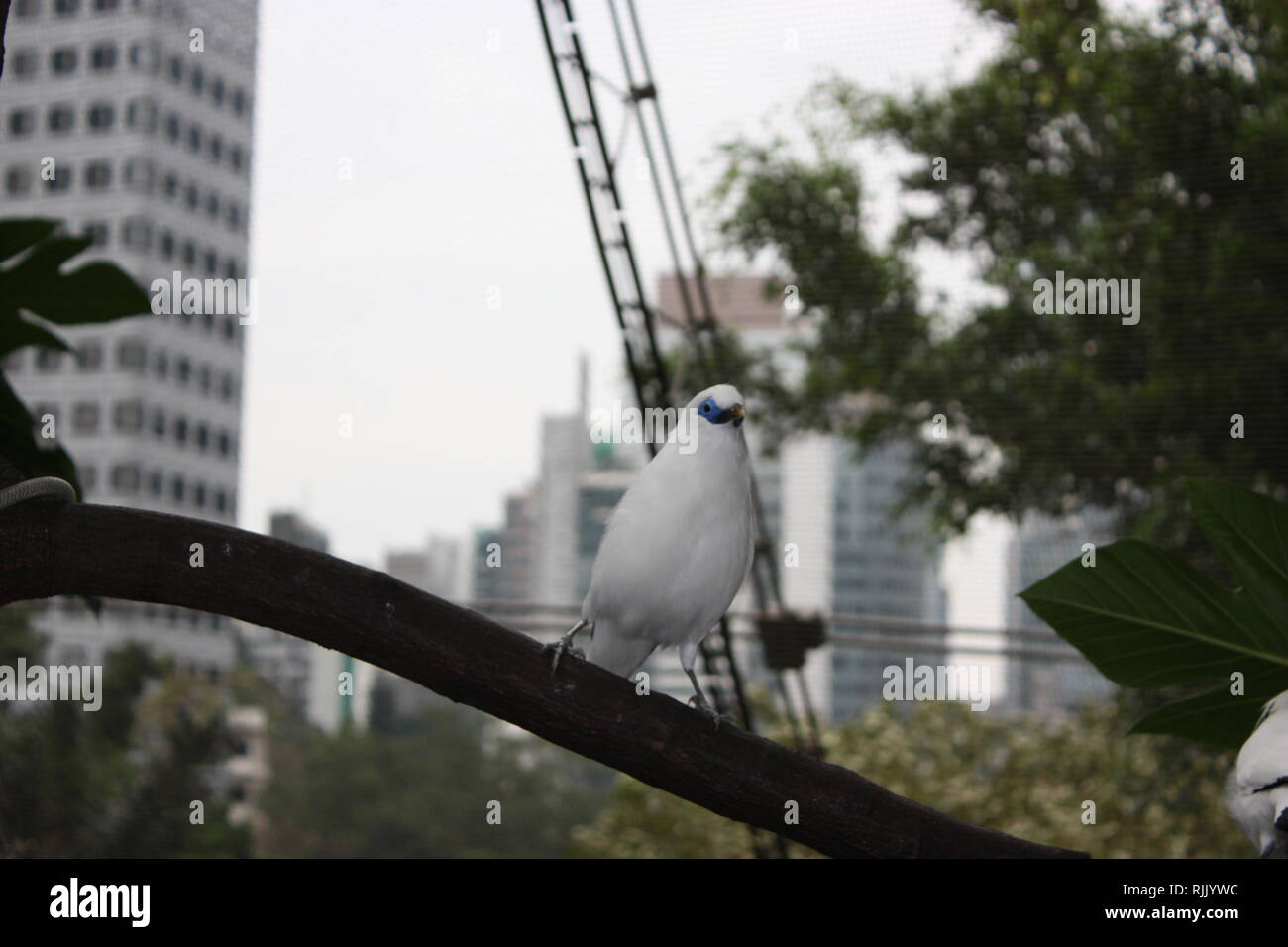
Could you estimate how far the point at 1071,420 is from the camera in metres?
4.59

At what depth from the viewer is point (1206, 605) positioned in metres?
0.68

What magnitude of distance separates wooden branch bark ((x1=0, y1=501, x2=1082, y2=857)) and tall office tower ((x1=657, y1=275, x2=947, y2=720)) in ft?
13.1

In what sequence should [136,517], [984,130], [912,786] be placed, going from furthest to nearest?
[912,786] → [984,130] → [136,517]

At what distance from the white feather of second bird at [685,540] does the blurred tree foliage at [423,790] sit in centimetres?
705

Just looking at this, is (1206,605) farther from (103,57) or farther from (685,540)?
(103,57)

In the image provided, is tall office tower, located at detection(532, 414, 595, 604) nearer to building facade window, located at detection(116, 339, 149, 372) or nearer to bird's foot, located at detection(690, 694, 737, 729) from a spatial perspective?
building facade window, located at detection(116, 339, 149, 372)

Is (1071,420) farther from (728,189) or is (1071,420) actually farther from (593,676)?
(593,676)

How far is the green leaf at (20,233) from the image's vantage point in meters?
0.94

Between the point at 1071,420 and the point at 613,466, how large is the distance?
2.81m

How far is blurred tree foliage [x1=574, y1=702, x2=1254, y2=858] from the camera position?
15.4 feet

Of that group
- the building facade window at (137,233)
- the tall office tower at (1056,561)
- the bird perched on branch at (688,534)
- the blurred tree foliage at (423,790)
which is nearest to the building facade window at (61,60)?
the building facade window at (137,233)

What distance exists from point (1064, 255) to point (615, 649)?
13.1 feet

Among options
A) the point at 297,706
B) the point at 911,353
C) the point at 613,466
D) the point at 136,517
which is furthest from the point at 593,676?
the point at 297,706

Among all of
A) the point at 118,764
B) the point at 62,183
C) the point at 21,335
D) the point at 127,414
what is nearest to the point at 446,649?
the point at 21,335
